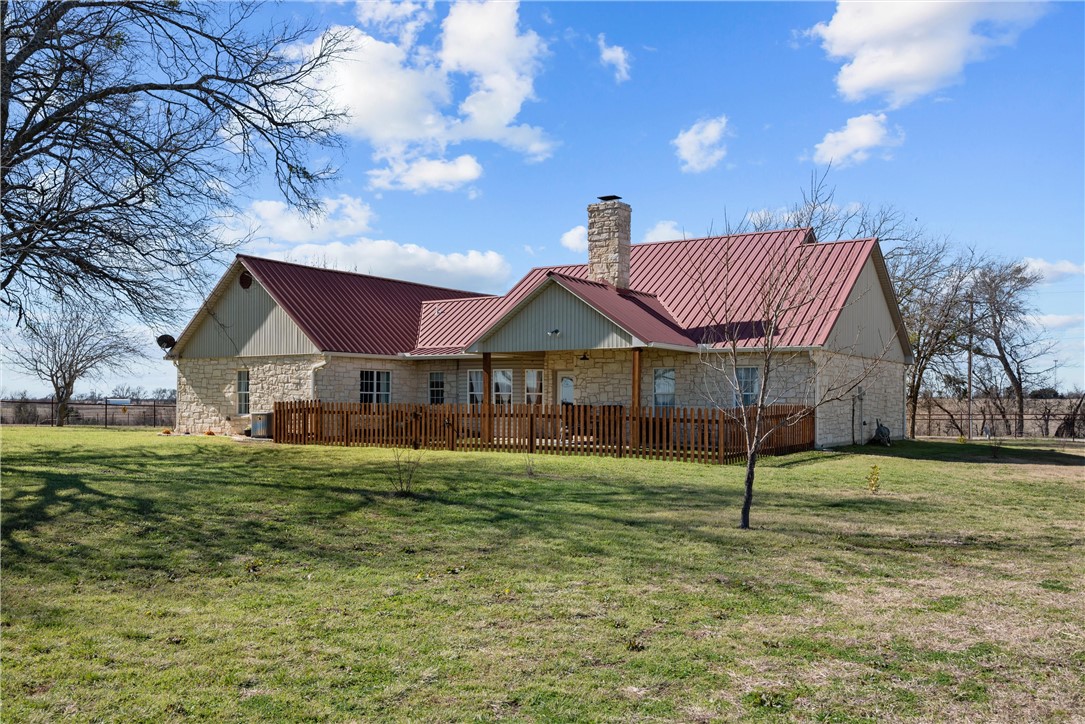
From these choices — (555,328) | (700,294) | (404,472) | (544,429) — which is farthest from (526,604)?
(700,294)

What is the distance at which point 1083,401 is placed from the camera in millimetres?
38344

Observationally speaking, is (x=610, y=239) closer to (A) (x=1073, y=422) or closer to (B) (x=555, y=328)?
(B) (x=555, y=328)

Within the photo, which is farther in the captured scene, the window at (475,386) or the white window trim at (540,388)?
the window at (475,386)

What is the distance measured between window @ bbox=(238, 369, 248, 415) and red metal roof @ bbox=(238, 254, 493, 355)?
3.40 meters

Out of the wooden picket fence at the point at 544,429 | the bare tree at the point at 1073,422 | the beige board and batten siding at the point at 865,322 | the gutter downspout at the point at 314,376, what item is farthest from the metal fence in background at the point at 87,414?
the bare tree at the point at 1073,422

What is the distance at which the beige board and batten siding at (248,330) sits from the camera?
27.0 metres

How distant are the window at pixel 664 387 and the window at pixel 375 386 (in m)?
9.28

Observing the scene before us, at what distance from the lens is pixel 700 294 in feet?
84.7

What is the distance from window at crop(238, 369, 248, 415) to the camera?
2888 cm

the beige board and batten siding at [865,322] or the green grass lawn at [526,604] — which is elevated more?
the beige board and batten siding at [865,322]

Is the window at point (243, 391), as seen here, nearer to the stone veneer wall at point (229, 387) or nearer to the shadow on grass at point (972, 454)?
the stone veneer wall at point (229, 387)

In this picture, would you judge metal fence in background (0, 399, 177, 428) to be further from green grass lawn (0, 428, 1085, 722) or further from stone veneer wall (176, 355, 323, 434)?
green grass lawn (0, 428, 1085, 722)

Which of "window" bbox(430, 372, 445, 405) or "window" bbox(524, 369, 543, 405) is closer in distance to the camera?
"window" bbox(524, 369, 543, 405)

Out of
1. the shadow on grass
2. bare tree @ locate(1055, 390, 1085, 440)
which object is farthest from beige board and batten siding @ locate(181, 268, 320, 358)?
bare tree @ locate(1055, 390, 1085, 440)
